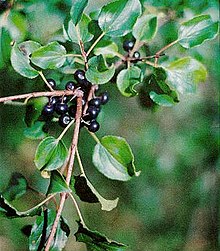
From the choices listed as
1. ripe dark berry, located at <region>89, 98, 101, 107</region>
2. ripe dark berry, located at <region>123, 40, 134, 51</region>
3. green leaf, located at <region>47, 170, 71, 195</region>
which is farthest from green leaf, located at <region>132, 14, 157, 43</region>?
green leaf, located at <region>47, 170, 71, 195</region>

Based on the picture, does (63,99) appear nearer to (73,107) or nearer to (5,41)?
(73,107)

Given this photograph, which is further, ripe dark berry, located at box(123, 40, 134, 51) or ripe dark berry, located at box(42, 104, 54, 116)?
ripe dark berry, located at box(123, 40, 134, 51)

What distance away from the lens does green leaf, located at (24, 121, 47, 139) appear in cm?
62

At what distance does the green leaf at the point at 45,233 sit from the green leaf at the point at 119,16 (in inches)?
9.0

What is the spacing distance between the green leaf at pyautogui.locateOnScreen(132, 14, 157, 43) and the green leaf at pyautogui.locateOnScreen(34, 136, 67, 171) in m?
0.21

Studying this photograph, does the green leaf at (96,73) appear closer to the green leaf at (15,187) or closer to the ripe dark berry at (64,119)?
the ripe dark berry at (64,119)

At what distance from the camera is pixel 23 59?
52 cm

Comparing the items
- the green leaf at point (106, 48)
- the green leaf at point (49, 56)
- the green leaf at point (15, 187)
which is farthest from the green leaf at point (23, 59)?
the green leaf at point (15, 187)

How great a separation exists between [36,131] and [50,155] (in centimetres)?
11

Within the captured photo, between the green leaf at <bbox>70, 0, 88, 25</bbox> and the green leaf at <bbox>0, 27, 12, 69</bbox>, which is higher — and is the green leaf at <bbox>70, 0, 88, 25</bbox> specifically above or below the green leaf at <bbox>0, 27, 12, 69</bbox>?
above

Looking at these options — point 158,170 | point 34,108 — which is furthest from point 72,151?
point 158,170

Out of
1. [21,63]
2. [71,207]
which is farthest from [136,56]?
[71,207]

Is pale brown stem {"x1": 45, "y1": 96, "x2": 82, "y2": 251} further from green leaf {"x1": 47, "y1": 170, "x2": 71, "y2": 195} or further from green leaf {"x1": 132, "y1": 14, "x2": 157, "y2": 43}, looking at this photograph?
green leaf {"x1": 132, "y1": 14, "x2": 157, "y2": 43}

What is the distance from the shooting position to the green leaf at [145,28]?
649mm
